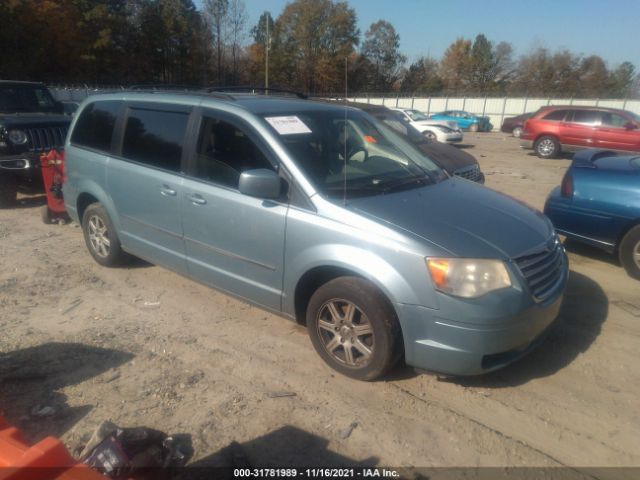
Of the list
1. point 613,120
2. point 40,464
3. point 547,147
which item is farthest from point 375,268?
point 613,120

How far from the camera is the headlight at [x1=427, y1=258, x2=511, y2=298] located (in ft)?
9.41

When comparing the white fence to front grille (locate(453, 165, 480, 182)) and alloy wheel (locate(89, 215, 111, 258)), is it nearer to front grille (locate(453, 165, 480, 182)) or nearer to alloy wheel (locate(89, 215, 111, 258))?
front grille (locate(453, 165, 480, 182))

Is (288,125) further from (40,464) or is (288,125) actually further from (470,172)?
(470,172)

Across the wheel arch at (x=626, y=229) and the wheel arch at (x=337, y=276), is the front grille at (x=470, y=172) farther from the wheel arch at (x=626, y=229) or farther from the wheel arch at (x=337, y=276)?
the wheel arch at (x=337, y=276)

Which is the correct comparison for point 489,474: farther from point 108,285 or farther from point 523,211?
point 108,285

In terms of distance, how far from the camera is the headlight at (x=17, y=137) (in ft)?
26.6

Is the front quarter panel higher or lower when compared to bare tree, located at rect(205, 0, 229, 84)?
lower

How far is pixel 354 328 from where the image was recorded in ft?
10.6

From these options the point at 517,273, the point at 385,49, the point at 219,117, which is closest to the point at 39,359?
the point at 219,117

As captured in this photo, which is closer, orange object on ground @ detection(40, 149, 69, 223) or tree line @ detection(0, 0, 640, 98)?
orange object on ground @ detection(40, 149, 69, 223)

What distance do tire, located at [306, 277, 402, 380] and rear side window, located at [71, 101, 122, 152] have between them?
114 inches

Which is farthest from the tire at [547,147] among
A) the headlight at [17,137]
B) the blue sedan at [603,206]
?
the headlight at [17,137]

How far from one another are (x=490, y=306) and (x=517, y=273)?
12.5 inches

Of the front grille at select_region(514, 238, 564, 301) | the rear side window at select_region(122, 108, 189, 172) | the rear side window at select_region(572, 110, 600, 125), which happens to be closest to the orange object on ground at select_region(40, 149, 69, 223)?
the rear side window at select_region(122, 108, 189, 172)
